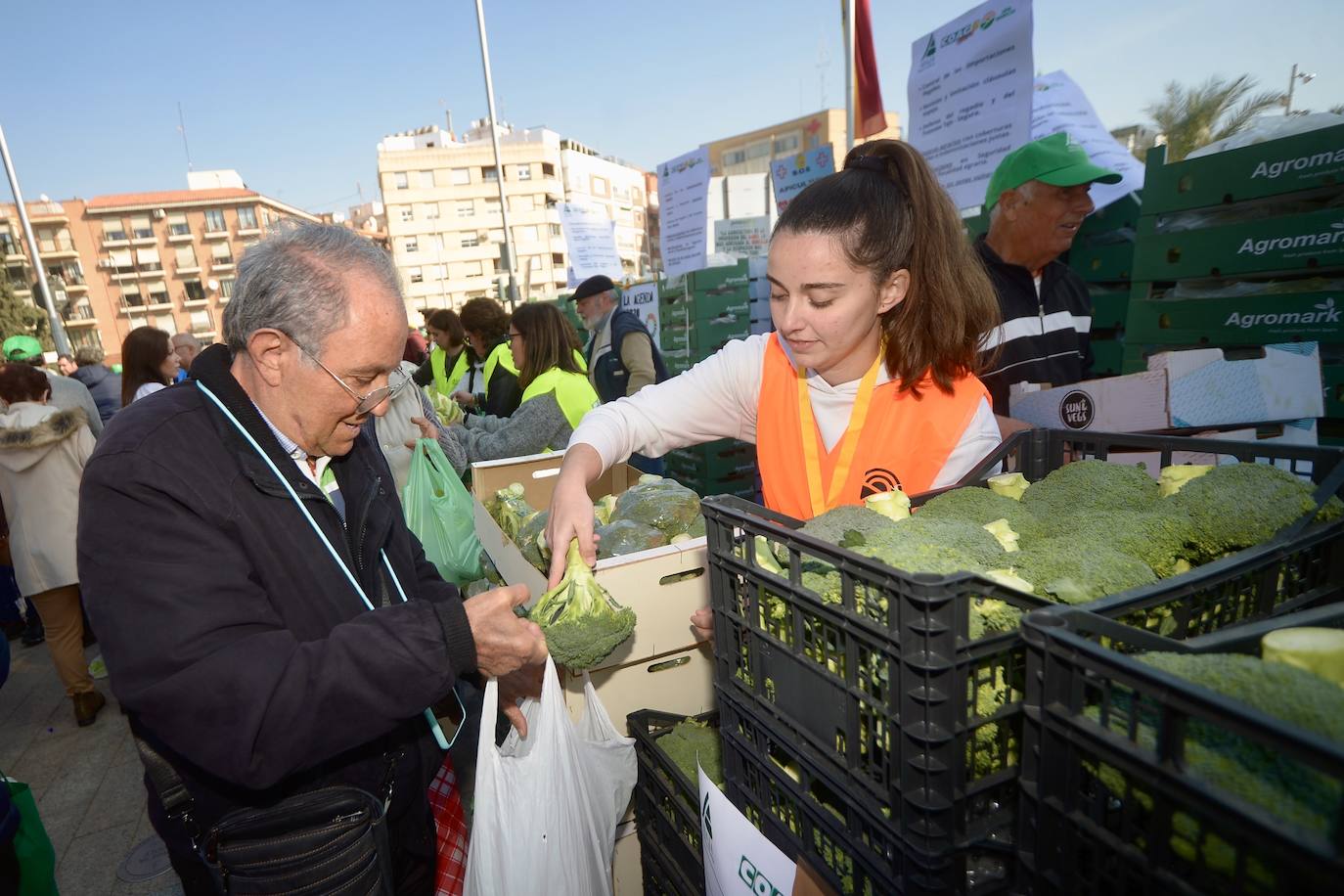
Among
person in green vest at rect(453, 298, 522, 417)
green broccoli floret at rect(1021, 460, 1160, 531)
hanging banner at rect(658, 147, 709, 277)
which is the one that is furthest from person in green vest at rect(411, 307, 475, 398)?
green broccoli floret at rect(1021, 460, 1160, 531)

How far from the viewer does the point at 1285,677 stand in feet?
2.13

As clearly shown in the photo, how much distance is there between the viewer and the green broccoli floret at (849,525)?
1.12 metres

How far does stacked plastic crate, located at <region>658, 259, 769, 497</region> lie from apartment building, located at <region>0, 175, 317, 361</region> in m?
57.9

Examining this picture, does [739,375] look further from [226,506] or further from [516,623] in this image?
[226,506]

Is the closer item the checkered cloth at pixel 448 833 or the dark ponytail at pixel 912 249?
the dark ponytail at pixel 912 249

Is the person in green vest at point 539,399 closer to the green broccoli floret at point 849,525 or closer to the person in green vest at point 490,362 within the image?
the person in green vest at point 490,362

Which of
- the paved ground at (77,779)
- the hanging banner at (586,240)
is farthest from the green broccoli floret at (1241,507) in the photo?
the hanging banner at (586,240)

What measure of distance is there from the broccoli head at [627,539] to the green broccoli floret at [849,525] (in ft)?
3.64

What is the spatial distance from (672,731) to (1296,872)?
4.52ft

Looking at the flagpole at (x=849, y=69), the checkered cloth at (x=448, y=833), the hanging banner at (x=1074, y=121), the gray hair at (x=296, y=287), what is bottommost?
the checkered cloth at (x=448, y=833)

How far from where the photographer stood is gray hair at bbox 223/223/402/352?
1517 millimetres

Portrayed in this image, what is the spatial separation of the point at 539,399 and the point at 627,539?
6.97 feet

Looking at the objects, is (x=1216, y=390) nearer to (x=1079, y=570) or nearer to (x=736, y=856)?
(x=1079, y=570)

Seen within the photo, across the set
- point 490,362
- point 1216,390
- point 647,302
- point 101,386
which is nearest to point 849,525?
point 1216,390
